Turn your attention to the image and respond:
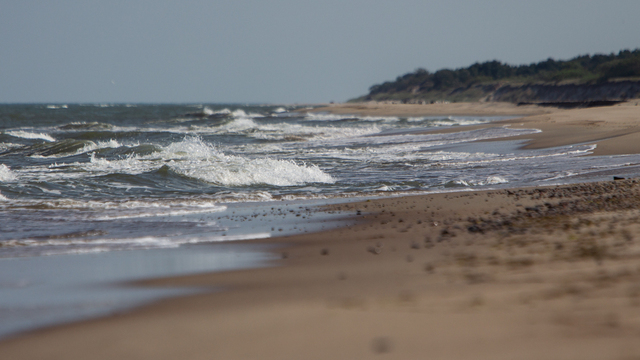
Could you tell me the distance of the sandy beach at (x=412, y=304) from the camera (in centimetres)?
281

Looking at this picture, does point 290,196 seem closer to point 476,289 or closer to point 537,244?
point 537,244

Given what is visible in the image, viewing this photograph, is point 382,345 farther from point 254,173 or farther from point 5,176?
point 5,176

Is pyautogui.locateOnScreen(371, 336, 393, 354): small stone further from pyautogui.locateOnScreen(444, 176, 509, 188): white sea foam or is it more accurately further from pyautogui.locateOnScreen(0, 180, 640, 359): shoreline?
Answer: pyautogui.locateOnScreen(444, 176, 509, 188): white sea foam

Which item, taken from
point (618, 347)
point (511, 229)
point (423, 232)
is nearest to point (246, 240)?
point (423, 232)


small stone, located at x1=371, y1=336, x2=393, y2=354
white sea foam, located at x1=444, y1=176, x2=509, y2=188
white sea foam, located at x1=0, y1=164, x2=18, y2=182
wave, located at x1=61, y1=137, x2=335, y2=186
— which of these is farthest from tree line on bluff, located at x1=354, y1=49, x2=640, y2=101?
small stone, located at x1=371, y1=336, x2=393, y2=354

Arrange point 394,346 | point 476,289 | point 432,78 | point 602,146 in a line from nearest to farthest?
point 394,346 → point 476,289 → point 602,146 → point 432,78

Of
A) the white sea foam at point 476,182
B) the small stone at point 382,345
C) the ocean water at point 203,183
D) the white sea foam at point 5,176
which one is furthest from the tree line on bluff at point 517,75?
the small stone at point 382,345

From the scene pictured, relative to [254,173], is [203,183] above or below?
below

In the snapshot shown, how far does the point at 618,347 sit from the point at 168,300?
9.83 ft

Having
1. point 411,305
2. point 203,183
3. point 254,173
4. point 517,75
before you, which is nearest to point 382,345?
point 411,305

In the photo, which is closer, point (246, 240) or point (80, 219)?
point (246, 240)

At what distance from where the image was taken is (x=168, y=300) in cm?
401

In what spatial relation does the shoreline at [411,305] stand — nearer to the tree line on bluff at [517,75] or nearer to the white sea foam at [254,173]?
the white sea foam at [254,173]

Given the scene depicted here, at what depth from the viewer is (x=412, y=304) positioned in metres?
3.45
